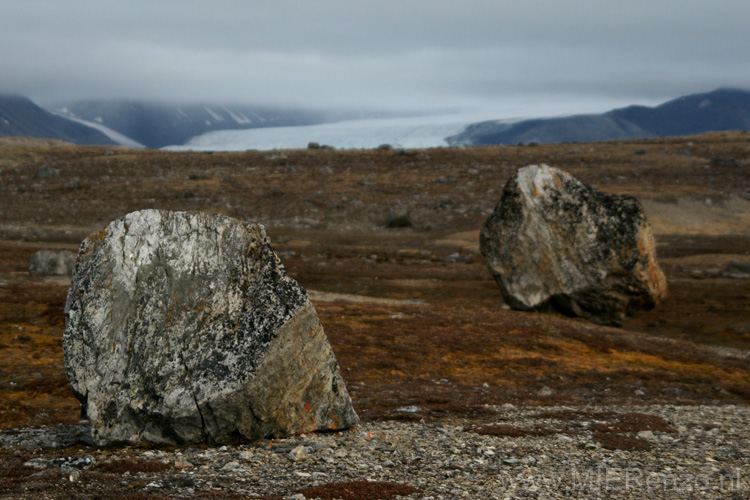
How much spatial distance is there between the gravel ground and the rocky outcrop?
1287 inches

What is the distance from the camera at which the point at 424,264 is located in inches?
2228

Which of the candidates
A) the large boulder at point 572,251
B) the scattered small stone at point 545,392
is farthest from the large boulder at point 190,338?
the large boulder at point 572,251

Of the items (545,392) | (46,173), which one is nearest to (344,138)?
(46,173)

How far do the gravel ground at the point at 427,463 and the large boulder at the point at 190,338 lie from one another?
1.95 ft

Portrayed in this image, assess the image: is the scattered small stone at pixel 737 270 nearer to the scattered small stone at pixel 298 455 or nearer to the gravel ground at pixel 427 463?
the gravel ground at pixel 427 463

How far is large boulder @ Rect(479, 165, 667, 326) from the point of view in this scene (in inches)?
1506

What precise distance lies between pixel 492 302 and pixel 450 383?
19562 mm

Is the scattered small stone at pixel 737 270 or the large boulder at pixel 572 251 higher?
the large boulder at pixel 572 251

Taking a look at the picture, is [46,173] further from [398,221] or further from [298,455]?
[298,455]

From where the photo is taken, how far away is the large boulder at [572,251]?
38.2 metres

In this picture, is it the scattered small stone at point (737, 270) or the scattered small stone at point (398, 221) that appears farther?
the scattered small stone at point (398, 221)

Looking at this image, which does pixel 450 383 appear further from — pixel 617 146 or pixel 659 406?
pixel 617 146

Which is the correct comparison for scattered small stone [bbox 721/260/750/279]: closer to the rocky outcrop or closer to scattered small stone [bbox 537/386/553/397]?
scattered small stone [bbox 537/386/553/397]

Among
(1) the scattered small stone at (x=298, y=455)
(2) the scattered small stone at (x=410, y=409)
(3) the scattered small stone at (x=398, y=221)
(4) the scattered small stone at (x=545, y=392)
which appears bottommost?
(4) the scattered small stone at (x=545, y=392)
